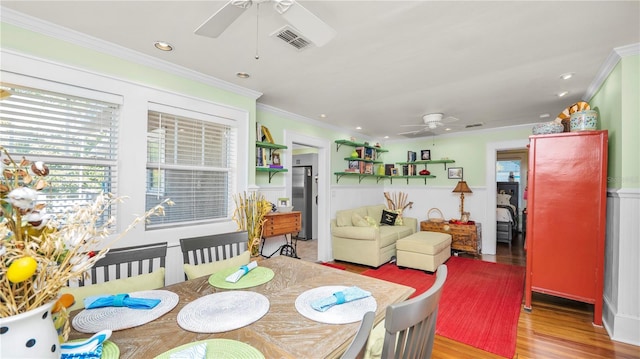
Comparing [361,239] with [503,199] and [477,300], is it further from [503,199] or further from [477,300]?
[503,199]

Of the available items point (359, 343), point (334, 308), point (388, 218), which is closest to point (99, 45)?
point (334, 308)

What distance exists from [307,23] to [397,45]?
955 mm

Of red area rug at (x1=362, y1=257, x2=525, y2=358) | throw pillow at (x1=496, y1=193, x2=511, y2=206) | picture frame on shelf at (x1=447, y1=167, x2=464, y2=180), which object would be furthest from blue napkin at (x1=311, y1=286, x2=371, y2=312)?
throw pillow at (x1=496, y1=193, x2=511, y2=206)

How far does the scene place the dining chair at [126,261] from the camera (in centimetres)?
154

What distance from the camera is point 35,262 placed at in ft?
2.23

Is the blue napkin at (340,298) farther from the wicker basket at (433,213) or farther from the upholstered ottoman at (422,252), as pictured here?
the wicker basket at (433,213)

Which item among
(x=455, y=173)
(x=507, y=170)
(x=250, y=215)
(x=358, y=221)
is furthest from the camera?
(x=507, y=170)

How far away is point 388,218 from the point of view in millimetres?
5512

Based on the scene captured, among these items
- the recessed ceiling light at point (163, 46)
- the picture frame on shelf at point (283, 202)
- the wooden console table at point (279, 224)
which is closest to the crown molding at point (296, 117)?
the picture frame on shelf at point (283, 202)

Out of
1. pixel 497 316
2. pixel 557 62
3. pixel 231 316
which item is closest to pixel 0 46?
pixel 231 316

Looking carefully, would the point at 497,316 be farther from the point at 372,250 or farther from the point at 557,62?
the point at 557,62

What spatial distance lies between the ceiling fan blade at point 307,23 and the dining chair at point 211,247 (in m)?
1.50

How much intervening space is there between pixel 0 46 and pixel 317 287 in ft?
8.24

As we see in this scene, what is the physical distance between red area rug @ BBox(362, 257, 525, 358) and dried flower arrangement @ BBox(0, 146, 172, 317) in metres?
2.71
